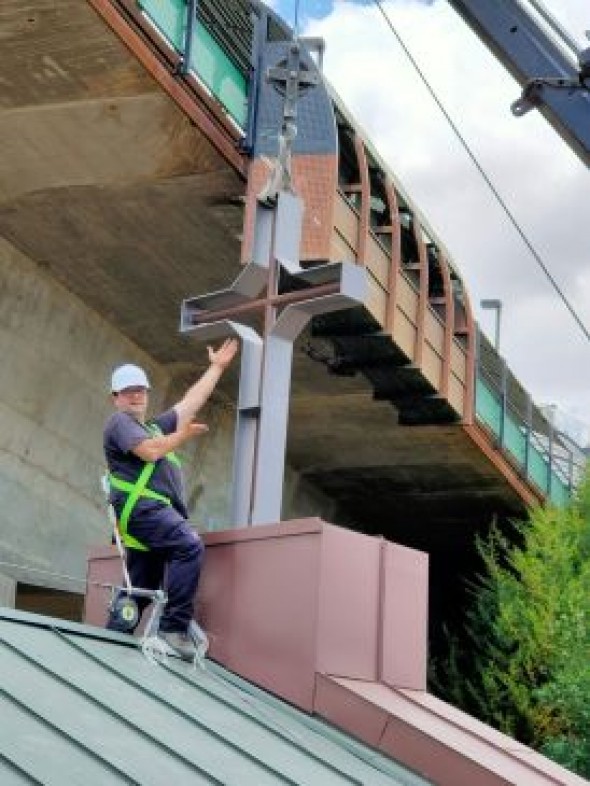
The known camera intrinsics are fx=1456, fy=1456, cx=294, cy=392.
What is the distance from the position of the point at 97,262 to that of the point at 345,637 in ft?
41.1

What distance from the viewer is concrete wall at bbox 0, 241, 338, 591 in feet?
61.7

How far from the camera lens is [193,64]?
15.7m

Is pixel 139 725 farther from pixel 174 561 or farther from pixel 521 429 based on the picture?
pixel 521 429

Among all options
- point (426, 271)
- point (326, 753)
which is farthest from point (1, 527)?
point (326, 753)

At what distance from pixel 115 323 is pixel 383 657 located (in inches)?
557

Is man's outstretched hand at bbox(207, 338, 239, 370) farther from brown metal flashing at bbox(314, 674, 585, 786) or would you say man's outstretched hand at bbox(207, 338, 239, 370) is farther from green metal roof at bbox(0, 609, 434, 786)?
brown metal flashing at bbox(314, 674, 585, 786)

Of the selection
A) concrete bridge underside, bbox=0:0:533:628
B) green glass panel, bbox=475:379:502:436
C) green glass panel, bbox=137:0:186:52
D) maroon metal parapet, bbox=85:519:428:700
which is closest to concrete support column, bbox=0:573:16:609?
concrete bridge underside, bbox=0:0:533:628

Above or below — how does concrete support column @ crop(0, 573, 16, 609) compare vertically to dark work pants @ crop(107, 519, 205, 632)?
above

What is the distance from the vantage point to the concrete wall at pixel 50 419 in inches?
740

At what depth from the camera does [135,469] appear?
762 centimetres

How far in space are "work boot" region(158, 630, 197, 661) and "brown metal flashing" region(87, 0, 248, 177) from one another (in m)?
8.20

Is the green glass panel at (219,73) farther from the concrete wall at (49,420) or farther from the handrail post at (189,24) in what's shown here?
the concrete wall at (49,420)

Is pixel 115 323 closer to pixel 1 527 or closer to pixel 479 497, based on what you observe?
pixel 1 527

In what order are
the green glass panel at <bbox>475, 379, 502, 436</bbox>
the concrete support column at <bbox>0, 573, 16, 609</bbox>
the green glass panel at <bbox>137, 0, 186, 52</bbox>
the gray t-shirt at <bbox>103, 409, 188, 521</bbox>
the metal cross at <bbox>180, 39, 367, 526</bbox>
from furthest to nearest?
the green glass panel at <bbox>475, 379, 502, 436</bbox> → the concrete support column at <bbox>0, 573, 16, 609</bbox> → the green glass panel at <bbox>137, 0, 186, 52</bbox> → the metal cross at <bbox>180, 39, 367, 526</bbox> → the gray t-shirt at <bbox>103, 409, 188, 521</bbox>
